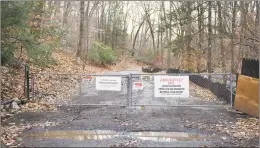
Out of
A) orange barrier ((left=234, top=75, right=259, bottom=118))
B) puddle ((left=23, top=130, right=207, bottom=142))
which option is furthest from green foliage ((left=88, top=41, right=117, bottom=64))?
puddle ((left=23, top=130, right=207, bottom=142))

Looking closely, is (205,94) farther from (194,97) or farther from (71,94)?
(71,94)

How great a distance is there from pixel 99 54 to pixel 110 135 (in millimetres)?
28360

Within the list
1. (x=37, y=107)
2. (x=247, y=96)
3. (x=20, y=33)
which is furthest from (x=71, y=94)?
(x=247, y=96)

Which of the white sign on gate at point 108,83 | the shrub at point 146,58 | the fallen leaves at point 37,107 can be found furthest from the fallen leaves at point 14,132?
the shrub at point 146,58

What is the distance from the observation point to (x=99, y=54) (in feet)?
120

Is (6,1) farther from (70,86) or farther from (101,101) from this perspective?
(70,86)

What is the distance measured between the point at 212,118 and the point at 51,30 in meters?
7.62

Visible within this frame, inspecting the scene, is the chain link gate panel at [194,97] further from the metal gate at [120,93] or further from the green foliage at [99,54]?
the green foliage at [99,54]

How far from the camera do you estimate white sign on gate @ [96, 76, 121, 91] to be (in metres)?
12.9

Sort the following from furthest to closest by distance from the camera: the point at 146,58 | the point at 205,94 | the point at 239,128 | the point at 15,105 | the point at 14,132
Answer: the point at 146,58, the point at 205,94, the point at 15,105, the point at 239,128, the point at 14,132

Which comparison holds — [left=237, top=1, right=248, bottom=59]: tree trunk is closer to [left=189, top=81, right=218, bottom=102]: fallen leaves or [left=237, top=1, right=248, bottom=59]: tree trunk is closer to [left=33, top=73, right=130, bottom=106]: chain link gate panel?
[left=189, top=81, right=218, bottom=102]: fallen leaves

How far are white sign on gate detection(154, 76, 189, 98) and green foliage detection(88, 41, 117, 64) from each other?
22.3 meters

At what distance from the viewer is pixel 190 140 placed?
26.6ft

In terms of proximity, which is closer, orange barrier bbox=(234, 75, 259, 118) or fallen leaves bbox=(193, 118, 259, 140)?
fallen leaves bbox=(193, 118, 259, 140)
